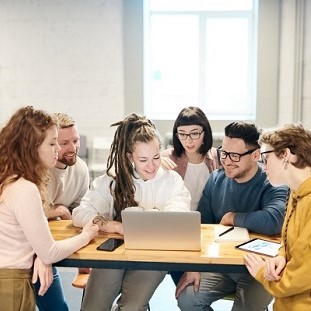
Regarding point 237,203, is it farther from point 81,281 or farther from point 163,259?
point 81,281

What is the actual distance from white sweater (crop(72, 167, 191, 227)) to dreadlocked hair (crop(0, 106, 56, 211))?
1.12ft

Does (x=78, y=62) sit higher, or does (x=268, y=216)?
(x=78, y=62)

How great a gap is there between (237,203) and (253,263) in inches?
22.3

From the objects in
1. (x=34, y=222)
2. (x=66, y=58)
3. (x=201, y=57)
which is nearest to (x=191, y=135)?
(x=34, y=222)

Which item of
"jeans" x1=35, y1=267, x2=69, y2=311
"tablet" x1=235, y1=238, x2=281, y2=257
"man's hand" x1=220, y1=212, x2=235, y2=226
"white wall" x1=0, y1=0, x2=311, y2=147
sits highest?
"white wall" x1=0, y1=0, x2=311, y2=147

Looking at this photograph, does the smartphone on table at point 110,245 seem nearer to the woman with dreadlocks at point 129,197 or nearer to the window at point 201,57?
the woman with dreadlocks at point 129,197

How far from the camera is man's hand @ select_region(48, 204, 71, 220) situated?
2.33 meters

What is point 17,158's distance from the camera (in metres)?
1.77

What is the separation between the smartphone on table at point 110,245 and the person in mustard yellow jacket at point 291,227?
49cm

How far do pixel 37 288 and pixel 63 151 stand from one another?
763 millimetres

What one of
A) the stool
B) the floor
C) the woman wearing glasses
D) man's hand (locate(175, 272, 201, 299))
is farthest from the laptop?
the floor

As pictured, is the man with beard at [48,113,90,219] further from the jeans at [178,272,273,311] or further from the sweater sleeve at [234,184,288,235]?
the sweater sleeve at [234,184,288,235]

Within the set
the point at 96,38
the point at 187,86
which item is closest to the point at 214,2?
the point at 187,86

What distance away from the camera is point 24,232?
1.71 meters
